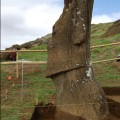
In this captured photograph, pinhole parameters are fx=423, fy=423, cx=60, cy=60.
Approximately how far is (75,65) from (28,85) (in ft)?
14.7

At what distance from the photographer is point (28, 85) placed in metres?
13.7

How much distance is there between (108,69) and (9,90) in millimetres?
4610

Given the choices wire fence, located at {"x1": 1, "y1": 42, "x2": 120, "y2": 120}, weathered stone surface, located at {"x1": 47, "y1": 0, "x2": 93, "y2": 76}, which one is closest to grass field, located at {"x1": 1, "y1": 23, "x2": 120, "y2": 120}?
wire fence, located at {"x1": 1, "y1": 42, "x2": 120, "y2": 120}

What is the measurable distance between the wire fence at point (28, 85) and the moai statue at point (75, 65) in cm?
130

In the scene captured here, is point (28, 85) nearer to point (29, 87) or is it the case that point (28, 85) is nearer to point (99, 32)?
point (29, 87)

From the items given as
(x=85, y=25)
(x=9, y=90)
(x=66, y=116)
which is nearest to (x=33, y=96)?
(x=9, y=90)

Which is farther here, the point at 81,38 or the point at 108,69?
the point at 108,69

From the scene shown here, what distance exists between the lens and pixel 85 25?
9453 mm

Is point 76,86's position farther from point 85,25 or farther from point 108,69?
point 108,69

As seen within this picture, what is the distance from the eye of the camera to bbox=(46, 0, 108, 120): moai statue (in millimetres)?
9414

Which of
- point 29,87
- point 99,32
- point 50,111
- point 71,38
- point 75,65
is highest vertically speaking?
point 99,32

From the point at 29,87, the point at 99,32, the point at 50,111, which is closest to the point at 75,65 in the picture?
the point at 50,111

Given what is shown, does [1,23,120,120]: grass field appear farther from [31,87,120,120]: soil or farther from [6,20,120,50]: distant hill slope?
[6,20,120,50]: distant hill slope

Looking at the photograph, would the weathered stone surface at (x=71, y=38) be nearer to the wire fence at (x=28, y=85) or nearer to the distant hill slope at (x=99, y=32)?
the wire fence at (x=28, y=85)
